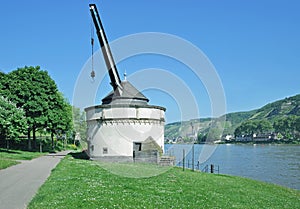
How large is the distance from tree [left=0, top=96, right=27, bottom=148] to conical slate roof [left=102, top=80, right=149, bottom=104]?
34.2ft

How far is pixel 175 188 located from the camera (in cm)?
1656

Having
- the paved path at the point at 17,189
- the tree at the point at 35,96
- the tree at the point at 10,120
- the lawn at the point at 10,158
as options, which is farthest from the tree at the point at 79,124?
the paved path at the point at 17,189

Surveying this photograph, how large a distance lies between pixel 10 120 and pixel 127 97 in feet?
45.1

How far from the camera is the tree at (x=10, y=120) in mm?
35281

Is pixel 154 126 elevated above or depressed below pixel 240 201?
above

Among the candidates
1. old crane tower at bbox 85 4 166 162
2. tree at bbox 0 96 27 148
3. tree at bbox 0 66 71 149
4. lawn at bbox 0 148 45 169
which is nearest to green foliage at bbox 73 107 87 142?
tree at bbox 0 66 71 149

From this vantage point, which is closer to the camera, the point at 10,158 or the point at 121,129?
the point at 10,158

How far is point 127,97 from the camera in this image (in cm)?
3816

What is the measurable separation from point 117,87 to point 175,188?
23410 mm

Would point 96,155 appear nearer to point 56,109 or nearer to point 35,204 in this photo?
point 56,109

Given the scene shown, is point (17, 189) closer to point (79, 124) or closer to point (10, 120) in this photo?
point (10, 120)

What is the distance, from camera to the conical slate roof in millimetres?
38156

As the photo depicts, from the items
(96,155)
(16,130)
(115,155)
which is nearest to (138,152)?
(115,155)

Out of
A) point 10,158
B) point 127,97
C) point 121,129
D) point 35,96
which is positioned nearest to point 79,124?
point 35,96
